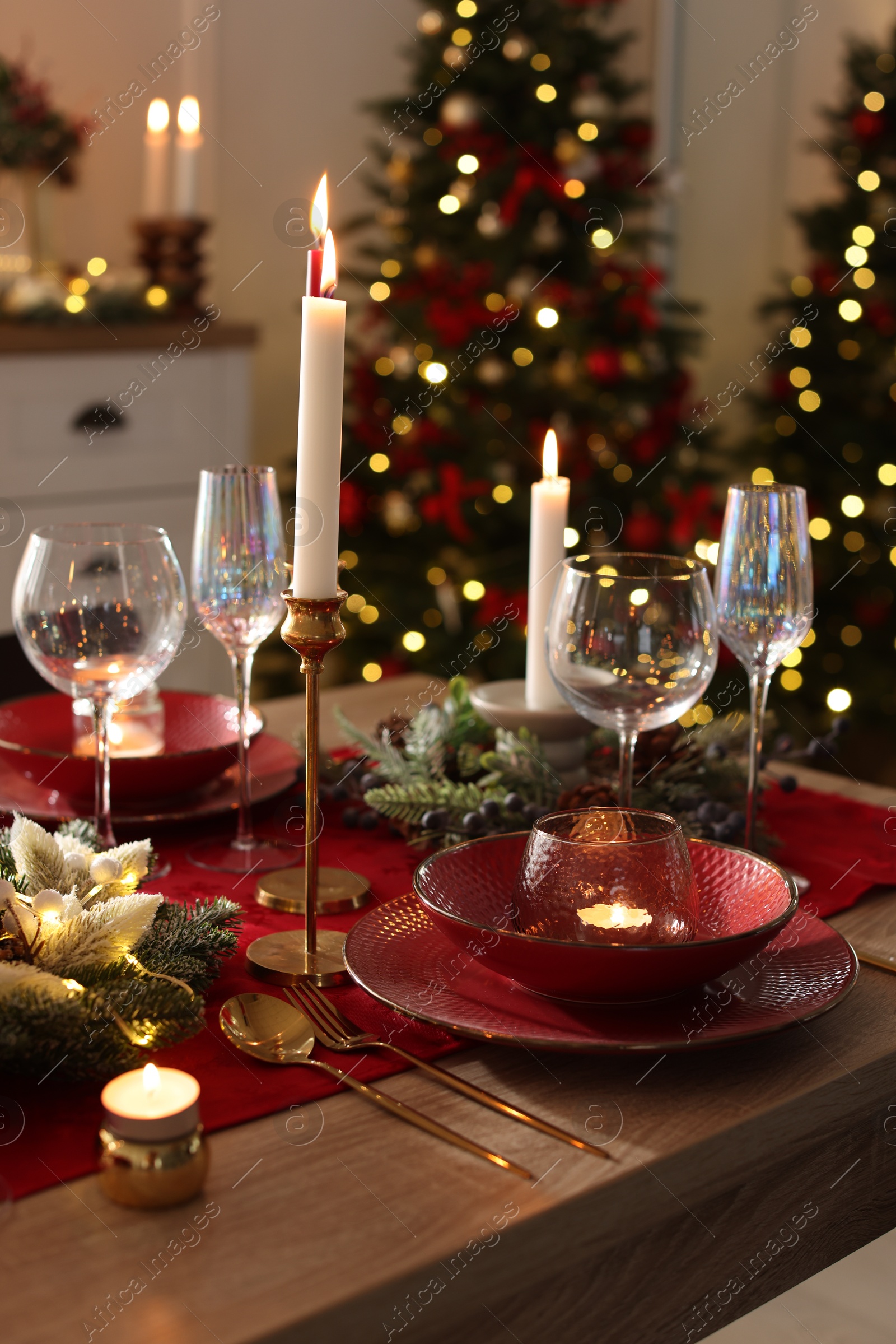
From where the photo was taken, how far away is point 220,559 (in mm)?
961

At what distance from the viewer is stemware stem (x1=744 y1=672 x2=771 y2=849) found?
0.92m

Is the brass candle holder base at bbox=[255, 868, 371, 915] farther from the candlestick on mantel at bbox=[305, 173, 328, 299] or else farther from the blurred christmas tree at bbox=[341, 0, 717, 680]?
the blurred christmas tree at bbox=[341, 0, 717, 680]

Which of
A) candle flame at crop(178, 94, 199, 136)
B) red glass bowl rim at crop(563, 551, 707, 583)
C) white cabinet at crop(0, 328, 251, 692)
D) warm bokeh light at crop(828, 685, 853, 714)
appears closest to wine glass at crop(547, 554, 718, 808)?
red glass bowl rim at crop(563, 551, 707, 583)

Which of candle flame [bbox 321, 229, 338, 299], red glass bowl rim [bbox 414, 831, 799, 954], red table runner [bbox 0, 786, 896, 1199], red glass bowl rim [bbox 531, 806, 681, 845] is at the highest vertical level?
candle flame [bbox 321, 229, 338, 299]

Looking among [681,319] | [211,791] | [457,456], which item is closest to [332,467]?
[211,791]

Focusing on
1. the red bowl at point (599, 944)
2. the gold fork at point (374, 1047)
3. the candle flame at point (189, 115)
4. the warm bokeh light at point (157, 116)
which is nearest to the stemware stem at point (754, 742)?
the red bowl at point (599, 944)

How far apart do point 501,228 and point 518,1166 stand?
7.70ft

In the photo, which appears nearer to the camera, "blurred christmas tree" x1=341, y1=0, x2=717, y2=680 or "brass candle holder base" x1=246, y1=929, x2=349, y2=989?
"brass candle holder base" x1=246, y1=929, x2=349, y2=989

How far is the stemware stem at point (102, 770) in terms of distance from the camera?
85 centimetres

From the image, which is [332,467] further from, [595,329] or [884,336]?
[884,336]

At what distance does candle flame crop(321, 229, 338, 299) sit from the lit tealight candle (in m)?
0.38

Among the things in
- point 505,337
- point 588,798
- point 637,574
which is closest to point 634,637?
point 637,574

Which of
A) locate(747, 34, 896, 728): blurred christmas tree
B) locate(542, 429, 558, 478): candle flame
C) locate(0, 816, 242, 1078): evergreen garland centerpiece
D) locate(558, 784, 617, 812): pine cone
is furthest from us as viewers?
locate(747, 34, 896, 728): blurred christmas tree

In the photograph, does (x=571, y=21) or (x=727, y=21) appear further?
(x=727, y=21)
